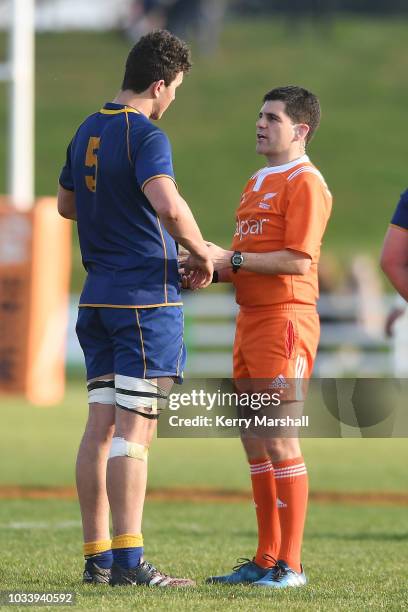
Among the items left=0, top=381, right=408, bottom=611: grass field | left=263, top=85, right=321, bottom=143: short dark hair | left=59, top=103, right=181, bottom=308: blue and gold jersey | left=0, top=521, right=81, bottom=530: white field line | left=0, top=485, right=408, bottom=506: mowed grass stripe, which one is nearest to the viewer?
left=0, top=381, right=408, bottom=611: grass field

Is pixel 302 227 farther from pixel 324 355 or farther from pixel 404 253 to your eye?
pixel 324 355

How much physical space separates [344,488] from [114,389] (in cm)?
521

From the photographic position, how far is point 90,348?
546cm

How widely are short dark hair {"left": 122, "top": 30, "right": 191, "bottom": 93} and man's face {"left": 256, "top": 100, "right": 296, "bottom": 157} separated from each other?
0.50m

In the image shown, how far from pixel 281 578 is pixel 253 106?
→ 5655 centimetres

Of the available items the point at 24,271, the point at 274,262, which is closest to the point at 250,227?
the point at 274,262

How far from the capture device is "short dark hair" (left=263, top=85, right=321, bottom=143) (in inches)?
224

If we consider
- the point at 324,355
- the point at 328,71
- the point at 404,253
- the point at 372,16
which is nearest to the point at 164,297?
the point at 404,253

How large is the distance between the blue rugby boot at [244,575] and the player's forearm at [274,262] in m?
1.29

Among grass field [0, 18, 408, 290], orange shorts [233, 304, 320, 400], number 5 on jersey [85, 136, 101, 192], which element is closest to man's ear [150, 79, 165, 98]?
number 5 on jersey [85, 136, 101, 192]

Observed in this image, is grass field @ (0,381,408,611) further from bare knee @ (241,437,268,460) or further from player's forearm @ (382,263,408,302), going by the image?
player's forearm @ (382,263,408,302)

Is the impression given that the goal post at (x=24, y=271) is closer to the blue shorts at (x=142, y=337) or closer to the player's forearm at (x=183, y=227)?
the blue shorts at (x=142, y=337)

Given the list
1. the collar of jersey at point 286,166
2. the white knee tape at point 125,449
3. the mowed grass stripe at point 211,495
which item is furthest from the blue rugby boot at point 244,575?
the mowed grass stripe at point 211,495

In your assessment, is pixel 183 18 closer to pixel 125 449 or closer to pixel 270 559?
pixel 270 559
